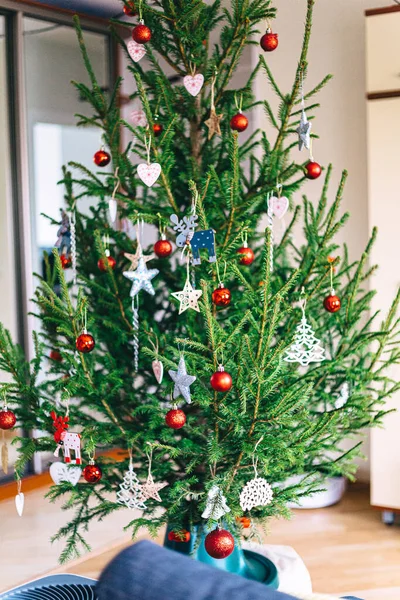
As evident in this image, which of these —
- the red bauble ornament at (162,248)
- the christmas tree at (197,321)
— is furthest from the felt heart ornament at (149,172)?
the red bauble ornament at (162,248)

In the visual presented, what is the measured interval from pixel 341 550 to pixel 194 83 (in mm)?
1846

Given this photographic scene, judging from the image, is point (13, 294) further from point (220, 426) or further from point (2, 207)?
point (220, 426)

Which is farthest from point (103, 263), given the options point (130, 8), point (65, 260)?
point (130, 8)

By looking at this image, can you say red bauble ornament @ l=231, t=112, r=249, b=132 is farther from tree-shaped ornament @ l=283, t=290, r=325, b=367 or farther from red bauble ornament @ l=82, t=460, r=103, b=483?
red bauble ornament @ l=82, t=460, r=103, b=483

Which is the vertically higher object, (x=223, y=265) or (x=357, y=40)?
(x=357, y=40)

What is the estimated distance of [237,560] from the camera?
6.51 feet

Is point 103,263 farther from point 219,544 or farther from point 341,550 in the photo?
point 341,550

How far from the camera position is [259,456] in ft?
5.38

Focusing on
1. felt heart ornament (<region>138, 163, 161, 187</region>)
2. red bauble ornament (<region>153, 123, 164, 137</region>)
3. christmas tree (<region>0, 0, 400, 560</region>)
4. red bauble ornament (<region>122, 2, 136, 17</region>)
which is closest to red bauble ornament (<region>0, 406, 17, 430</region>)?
christmas tree (<region>0, 0, 400, 560</region>)

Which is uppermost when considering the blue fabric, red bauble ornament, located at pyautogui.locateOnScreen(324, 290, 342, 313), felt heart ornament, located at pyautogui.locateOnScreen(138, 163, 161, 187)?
felt heart ornament, located at pyautogui.locateOnScreen(138, 163, 161, 187)

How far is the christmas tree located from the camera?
1.63 meters

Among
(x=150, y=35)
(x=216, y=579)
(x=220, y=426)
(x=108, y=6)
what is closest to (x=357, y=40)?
(x=108, y=6)

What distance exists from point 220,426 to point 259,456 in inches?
5.0

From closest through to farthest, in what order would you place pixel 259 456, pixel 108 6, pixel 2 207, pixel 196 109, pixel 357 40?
pixel 259 456, pixel 196 109, pixel 357 40, pixel 2 207, pixel 108 6
